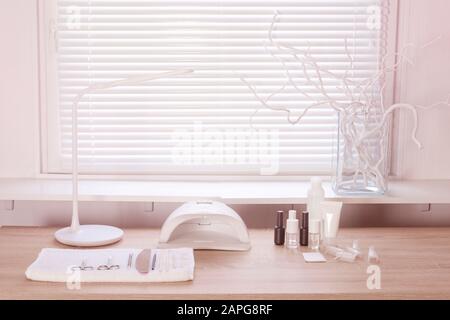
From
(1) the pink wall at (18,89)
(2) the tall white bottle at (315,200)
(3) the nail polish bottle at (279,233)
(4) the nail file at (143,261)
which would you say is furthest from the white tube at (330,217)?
(1) the pink wall at (18,89)

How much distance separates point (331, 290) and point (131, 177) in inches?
39.1

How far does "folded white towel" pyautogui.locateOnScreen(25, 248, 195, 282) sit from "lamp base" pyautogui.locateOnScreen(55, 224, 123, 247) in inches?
2.2

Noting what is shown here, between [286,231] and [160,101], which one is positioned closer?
[286,231]

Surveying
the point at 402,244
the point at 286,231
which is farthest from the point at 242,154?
the point at 402,244

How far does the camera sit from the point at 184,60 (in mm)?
2166

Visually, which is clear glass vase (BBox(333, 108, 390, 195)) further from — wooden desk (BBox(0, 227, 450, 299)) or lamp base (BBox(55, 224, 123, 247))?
lamp base (BBox(55, 224, 123, 247))

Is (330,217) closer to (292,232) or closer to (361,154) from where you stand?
(292,232)

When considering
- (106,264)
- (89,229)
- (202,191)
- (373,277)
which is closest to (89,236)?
(89,229)

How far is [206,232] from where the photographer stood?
6.00ft

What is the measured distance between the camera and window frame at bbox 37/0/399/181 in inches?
84.6

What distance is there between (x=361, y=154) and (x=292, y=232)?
1.32ft

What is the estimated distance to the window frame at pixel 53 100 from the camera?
2.15 m

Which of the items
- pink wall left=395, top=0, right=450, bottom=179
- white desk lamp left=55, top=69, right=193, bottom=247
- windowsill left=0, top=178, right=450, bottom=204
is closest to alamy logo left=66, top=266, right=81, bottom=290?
white desk lamp left=55, top=69, right=193, bottom=247
